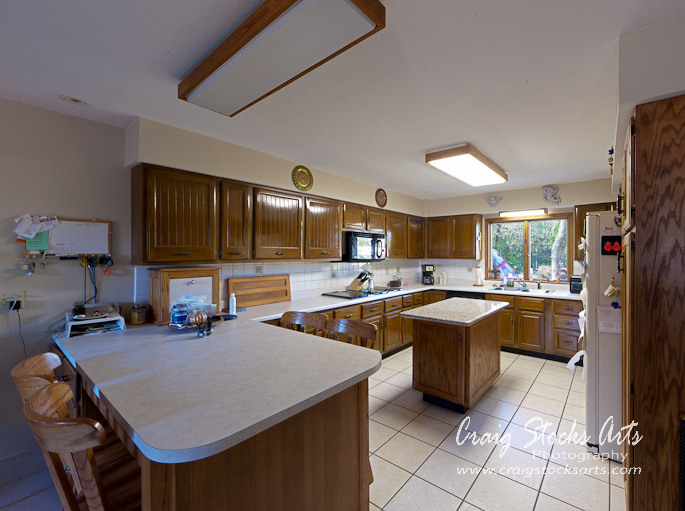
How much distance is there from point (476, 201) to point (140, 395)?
16.6 feet

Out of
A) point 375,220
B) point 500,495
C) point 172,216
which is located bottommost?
point 500,495

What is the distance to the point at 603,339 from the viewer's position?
2.15 m

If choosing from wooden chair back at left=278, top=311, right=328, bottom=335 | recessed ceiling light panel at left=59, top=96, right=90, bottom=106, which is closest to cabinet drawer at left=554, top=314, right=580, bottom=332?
wooden chair back at left=278, top=311, right=328, bottom=335

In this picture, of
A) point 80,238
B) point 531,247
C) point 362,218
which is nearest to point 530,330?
point 531,247

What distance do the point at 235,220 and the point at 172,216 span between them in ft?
1.73

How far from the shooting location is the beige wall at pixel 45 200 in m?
1.97

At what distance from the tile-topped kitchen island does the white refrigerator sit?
0.78 m

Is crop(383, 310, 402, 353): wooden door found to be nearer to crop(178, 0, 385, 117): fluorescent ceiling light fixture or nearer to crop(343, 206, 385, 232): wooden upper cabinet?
crop(343, 206, 385, 232): wooden upper cabinet

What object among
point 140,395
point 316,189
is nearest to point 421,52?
point 140,395

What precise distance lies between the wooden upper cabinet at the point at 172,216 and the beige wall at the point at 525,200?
3.96m

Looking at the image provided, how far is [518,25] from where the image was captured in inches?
50.9

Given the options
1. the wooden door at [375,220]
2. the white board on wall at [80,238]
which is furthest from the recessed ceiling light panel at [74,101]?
the wooden door at [375,220]

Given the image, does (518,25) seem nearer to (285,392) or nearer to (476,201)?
(285,392)

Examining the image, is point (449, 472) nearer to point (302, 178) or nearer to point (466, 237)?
point (302, 178)
